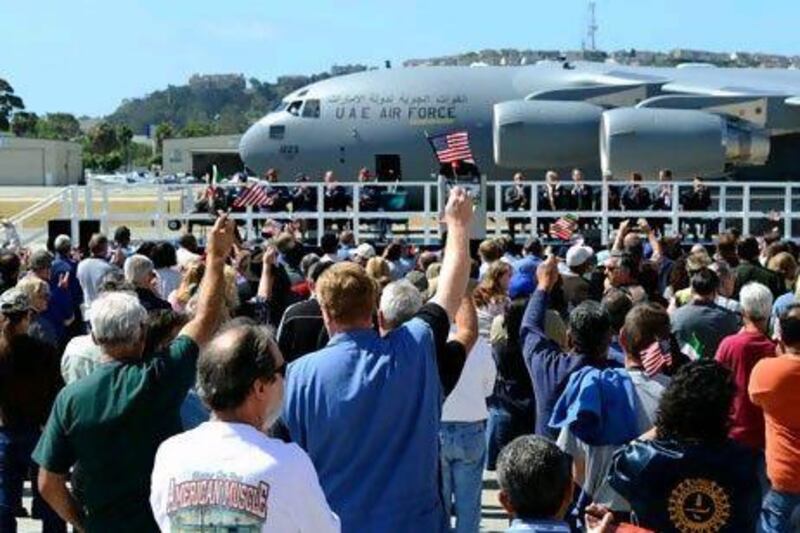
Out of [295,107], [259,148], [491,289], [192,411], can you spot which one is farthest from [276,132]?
[192,411]

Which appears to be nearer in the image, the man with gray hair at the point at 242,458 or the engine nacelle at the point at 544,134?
the man with gray hair at the point at 242,458

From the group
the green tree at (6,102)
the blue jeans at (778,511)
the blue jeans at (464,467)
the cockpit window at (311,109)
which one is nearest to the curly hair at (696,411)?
the blue jeans at (778,511)

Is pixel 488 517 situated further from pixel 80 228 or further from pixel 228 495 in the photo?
pixel 80 228

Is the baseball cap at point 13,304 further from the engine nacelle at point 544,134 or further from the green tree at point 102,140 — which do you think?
the green tree at point 102,140

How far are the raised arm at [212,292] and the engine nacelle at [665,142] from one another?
21.4 m

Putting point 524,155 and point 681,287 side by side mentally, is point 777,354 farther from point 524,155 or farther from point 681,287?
point 524,155

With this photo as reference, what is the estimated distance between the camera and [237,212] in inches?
902

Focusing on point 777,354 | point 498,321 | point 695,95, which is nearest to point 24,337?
point 498,321

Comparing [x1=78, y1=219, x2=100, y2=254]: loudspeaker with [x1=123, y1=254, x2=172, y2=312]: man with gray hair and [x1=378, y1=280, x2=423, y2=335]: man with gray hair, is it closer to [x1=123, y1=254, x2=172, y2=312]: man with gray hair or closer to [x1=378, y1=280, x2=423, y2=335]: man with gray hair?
[x1=123, y1=254, x2=172, y2=312]: man with gray hair

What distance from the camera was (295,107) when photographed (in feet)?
92.4

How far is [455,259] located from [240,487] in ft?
5.95

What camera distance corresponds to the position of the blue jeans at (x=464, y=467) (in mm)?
7320

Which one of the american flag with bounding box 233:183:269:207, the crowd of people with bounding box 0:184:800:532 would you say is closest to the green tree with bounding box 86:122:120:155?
the american flag with bounding box 233:183:269:207

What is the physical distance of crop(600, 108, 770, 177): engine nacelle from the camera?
1022 inches
